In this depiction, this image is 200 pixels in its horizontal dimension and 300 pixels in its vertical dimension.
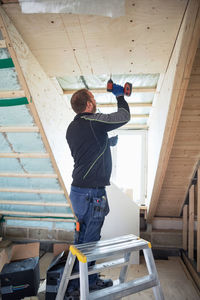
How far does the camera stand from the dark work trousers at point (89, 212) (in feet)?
5.13

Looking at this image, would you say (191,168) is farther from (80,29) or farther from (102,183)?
(80,29)

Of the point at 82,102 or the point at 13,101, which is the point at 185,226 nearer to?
the point at 82,102

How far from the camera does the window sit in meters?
4.12

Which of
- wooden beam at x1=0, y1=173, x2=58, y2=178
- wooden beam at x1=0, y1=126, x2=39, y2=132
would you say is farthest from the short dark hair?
wooden beam at x1=0, y1=173, x2=58, y2=178

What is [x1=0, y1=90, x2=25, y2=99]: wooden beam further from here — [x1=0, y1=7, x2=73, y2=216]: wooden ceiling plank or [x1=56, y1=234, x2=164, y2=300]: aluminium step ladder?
[x1=56, y1=234, x2=164, y2=300]: aluminium step ladder

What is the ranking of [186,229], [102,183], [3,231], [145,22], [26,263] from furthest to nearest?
[3,231]
[186,229]
[26,263]
[102,183]
[145,22]

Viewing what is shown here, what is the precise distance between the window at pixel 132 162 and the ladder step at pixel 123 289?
2809mm

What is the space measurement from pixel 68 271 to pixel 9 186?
1.22 m

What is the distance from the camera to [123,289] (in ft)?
4.06

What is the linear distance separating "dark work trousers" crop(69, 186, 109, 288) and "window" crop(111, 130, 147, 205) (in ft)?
8.55

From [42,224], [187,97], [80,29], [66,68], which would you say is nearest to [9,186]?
[42,224]

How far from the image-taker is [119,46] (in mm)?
1438

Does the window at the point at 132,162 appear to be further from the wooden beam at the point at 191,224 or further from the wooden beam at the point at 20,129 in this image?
the wooden beam at the point at 20,129

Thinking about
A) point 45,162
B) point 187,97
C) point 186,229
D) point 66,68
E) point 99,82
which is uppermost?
point 99,82
